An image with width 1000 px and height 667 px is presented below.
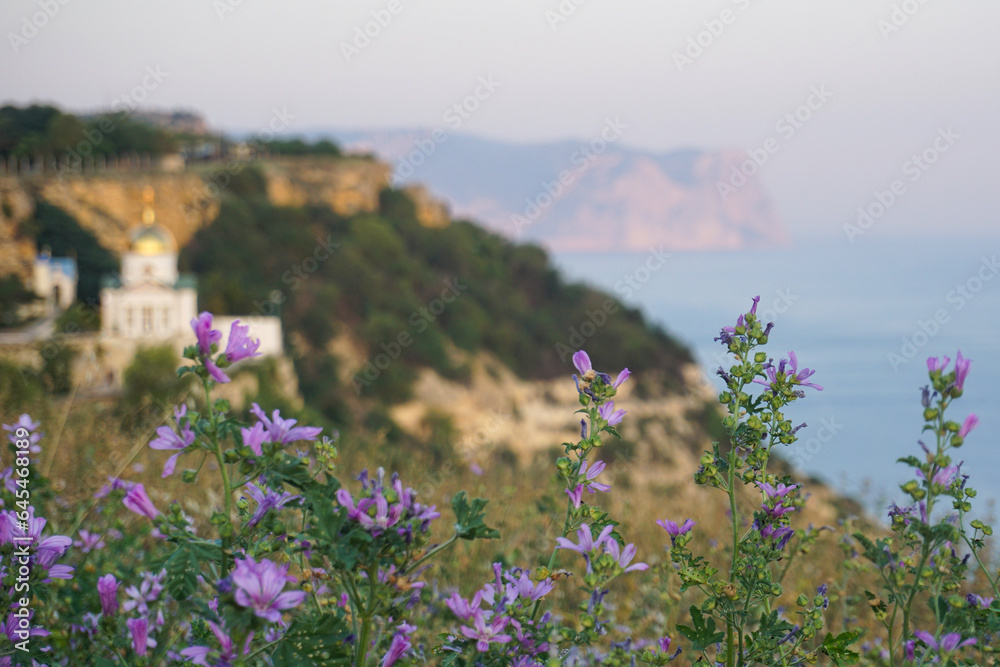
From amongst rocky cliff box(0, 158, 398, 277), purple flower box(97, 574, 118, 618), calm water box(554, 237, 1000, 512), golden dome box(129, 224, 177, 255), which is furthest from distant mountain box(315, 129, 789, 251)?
purple flower box(97, 574, 118, 618)

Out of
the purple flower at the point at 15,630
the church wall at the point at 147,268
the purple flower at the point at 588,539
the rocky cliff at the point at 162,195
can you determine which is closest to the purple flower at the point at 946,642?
the purple flower at the point at 588,539

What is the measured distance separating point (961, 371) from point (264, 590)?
3.45 feet

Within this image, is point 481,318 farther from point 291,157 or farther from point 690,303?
point 690,303

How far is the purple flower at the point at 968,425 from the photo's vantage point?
50.9 inches

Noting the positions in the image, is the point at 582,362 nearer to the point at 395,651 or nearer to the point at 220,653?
the point at 395,651

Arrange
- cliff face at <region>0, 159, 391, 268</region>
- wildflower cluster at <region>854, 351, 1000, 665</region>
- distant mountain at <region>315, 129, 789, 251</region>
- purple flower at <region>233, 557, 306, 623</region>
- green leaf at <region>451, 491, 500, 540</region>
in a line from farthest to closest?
distant mountain at <region>315, 129, 789, 251</region> → cliff face at <region>0, 159, 391, 268</region> → wildflower cluster at <region>854, 351, 1000, 665</region> → green leaf at <region>451, 491, 500, 540</region> → purple flower at <region>233, 557, 306, 623</region>

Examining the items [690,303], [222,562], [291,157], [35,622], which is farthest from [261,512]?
[690,303]

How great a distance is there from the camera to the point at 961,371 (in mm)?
1275

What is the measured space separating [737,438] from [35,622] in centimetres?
161

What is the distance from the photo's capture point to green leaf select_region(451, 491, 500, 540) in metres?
1.19

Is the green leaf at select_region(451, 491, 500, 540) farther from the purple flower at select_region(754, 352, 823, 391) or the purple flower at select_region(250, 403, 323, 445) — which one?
the purple flower at select_region(754, 352, 823, 391)

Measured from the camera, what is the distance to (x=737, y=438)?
4.80 ft

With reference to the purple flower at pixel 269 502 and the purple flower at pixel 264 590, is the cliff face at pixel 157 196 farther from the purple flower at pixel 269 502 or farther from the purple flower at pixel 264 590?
the purple flower at pixel 264 590

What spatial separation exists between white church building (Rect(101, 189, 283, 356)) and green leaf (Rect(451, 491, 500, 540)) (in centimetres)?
2469
